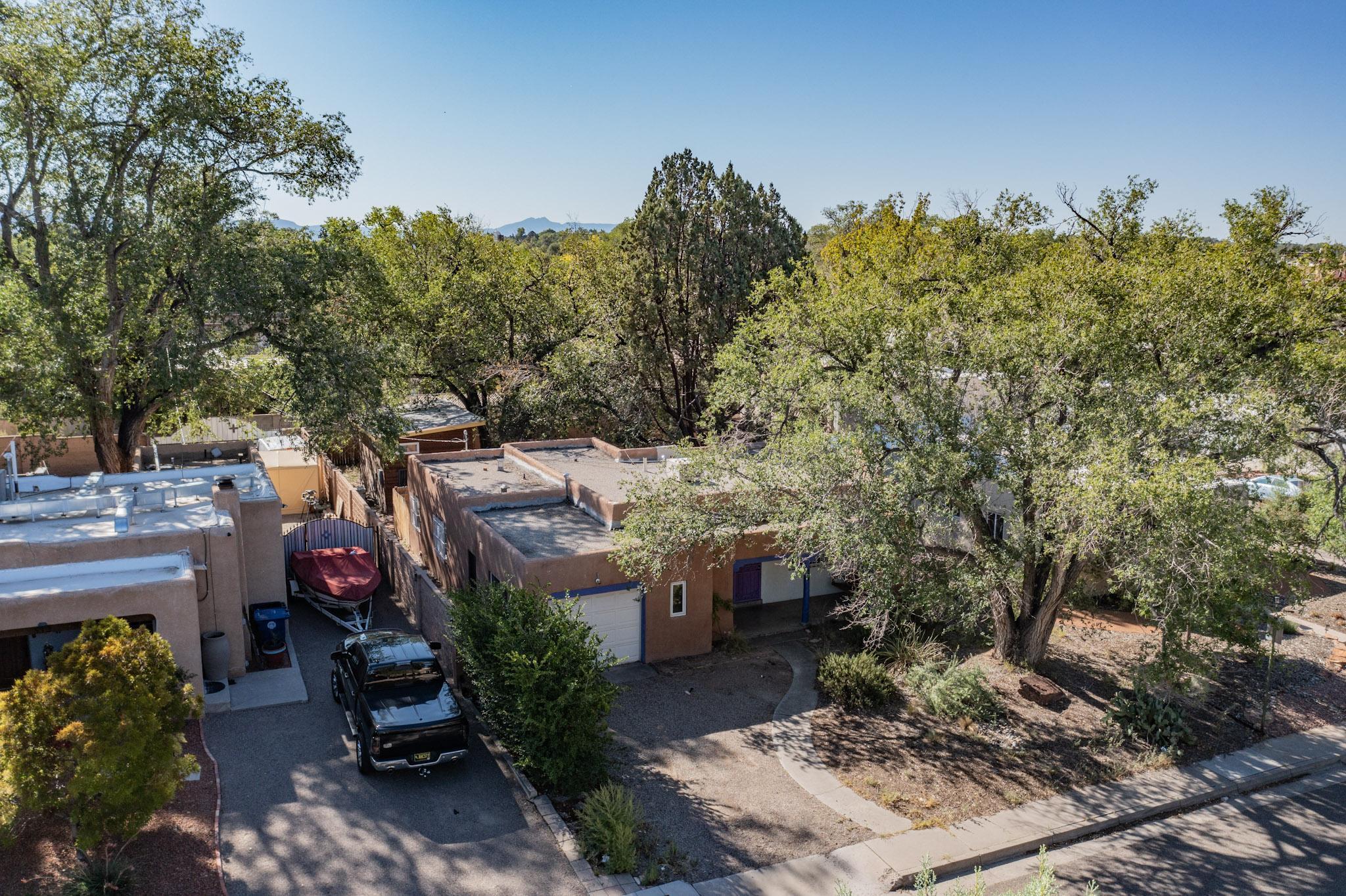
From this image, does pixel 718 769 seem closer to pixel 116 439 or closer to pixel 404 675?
pixel 404 675

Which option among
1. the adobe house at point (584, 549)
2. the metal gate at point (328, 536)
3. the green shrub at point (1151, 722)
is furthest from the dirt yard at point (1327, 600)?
the metal gate at point (328, 536)

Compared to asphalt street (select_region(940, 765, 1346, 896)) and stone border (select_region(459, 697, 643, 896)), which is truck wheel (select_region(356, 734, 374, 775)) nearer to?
stone border (select_region(459, 697, 643, 896))

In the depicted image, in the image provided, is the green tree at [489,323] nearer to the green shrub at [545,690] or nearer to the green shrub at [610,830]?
the green shrub at [545,690]

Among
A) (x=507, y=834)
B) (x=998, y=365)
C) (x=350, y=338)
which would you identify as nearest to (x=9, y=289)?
(x=350, y=338)

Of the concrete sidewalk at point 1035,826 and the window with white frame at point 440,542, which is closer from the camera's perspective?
the concrete sidewalk at point 1035,826

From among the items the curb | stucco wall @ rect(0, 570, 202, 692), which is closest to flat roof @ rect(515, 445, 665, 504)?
stucco wall @ rect(0, 570, 202, 692)
